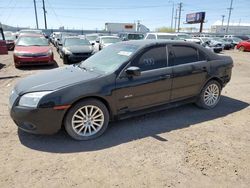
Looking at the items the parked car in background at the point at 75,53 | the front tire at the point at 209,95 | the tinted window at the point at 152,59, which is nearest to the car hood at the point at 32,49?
the parked car in background at the point at 75,53

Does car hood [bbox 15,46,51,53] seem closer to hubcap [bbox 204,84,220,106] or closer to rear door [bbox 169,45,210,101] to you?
rear door [bbox 169,45,210,101]

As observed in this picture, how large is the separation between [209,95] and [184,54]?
1224 mm

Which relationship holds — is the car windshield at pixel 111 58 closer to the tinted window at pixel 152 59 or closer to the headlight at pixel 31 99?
the tinted window at pixel 152 59

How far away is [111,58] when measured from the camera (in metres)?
4.23

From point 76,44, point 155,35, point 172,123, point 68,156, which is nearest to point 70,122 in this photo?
point 68,156

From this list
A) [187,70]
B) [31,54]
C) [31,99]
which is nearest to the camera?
[31,99]

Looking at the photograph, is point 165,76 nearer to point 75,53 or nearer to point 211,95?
point 211,95

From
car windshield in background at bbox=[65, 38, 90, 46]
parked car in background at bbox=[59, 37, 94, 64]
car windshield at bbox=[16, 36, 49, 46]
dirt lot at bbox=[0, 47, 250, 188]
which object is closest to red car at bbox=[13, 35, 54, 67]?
car windshield at bbox=[16, 36, 49, 46]

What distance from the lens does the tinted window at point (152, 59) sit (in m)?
3.98

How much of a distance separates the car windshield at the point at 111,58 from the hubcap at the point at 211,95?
2.08 metres

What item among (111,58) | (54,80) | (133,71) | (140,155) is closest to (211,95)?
(133,71)

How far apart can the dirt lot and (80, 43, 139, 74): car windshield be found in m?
1.13

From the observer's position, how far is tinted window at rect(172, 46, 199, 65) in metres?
4.42

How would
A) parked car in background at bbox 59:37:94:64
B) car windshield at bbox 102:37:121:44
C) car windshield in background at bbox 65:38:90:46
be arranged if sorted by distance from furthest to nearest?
car windshield at bbox 102:37:121:44, car windshield in background at bbox 65:38:90:46, parked car in background at bbox 59:37:94:64
